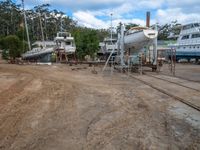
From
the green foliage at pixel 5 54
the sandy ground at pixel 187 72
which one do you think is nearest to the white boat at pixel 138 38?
the sandy ground at pixel 187 72

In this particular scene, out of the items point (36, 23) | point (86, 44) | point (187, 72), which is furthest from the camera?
point (36, 23)

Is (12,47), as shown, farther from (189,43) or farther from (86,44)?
(189,43)

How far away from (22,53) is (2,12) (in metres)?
47.1

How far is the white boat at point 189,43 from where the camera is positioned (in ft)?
127

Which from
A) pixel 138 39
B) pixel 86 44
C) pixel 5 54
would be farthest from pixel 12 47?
pixel 138 39

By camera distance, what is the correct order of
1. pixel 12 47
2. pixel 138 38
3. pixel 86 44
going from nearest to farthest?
pixel 138 38, pixel 12 47, pixel 86 44

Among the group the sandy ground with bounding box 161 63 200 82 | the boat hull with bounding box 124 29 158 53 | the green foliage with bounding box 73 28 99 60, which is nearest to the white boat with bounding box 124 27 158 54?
the boat hull with bounding box 124 29 158 53

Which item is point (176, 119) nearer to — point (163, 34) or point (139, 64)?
point (139, 64)

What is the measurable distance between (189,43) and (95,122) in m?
34.7

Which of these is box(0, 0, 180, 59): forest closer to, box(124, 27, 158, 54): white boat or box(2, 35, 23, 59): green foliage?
box(2, 35, 23, 59): green foliage

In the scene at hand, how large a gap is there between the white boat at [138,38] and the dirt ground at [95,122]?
34.3 feet

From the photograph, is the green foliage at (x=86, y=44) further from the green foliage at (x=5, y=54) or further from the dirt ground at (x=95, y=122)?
the dirt ground at (x=95, y=122)

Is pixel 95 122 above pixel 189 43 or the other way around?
the other way around

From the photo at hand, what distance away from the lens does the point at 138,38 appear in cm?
2248
